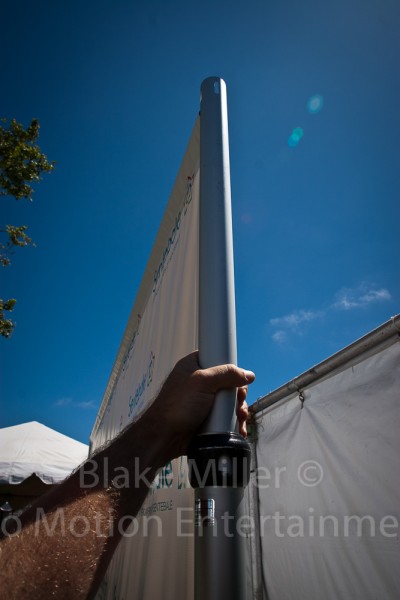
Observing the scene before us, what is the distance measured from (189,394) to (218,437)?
9cm

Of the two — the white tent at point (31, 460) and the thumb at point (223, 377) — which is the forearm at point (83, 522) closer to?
the thumb at point (223, 377)

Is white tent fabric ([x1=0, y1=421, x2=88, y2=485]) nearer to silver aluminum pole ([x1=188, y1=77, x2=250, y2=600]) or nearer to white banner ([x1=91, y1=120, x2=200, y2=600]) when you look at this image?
white banner ([x1=91, y1=120, x2=200, y2=600])

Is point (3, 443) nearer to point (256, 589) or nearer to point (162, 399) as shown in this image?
point (256, 589)

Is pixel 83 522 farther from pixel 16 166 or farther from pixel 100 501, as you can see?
pixel 16 166

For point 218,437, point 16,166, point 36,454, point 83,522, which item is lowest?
point 83,522

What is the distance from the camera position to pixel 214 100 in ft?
3.12

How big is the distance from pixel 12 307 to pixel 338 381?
5.45 metres

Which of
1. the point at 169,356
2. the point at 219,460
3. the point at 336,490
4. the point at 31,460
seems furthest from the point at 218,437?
the point at 31,460

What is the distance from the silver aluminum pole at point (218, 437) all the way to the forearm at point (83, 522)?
10cm

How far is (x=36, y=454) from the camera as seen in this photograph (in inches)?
242

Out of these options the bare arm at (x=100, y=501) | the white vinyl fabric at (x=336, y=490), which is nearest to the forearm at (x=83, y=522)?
the bare arm at (x=100, y=501)

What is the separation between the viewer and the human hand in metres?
0.65

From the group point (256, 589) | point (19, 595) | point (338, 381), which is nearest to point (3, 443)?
point (256, 589)

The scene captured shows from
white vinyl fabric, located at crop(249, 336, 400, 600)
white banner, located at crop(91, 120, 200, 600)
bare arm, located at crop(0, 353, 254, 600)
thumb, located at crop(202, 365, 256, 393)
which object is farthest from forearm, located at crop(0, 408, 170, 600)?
white vinyl fabric, located at crop(249, 336, 400, 600)
